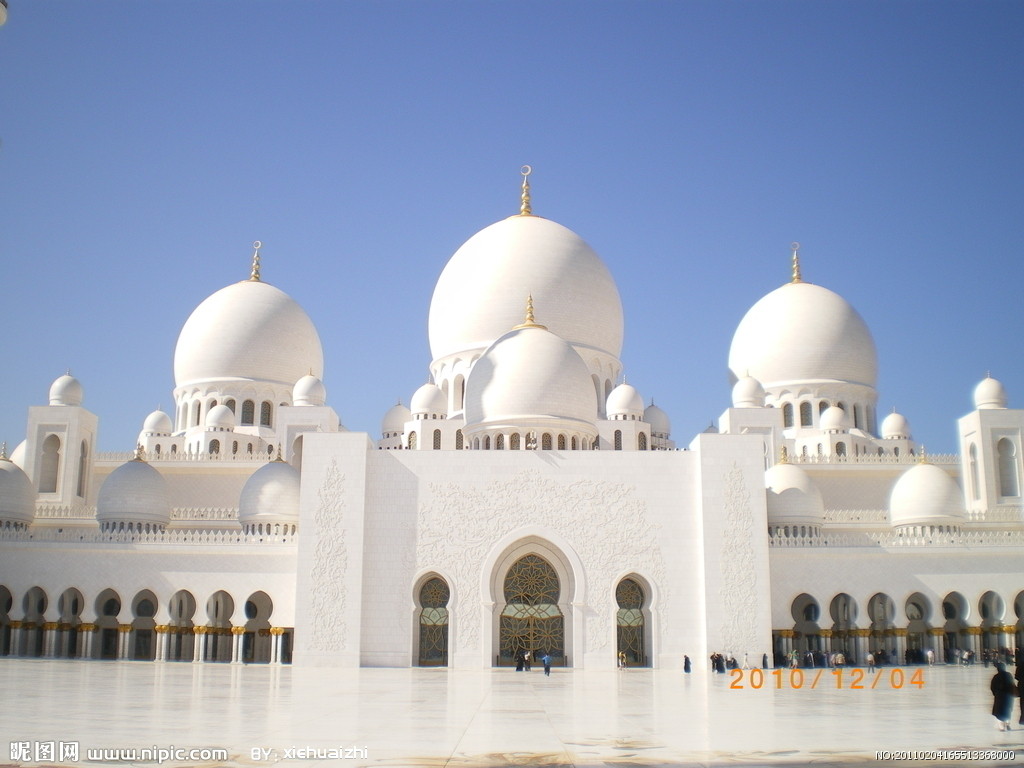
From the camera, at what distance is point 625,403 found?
22.7 m

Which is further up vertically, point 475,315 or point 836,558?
point 475,315

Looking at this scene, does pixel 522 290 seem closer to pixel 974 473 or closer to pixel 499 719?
pixel 974 473

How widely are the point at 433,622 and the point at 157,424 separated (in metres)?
10.7

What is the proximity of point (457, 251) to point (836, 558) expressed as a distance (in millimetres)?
11227

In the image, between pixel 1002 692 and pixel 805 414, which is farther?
pixel 805 414

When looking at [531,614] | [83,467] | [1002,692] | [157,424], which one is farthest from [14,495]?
[1002,692]

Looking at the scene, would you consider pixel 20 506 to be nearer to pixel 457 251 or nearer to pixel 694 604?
pixel 457 251

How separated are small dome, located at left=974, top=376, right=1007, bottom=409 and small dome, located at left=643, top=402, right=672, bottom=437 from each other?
22.4 feet

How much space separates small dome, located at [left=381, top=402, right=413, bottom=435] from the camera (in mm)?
25141

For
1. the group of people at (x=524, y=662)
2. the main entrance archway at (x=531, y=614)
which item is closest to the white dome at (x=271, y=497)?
the main entrance archway at (x=531, y=614)

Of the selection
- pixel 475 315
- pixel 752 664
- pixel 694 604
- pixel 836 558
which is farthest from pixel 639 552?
pixel 475 315

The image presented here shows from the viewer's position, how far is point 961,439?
78.6 ft

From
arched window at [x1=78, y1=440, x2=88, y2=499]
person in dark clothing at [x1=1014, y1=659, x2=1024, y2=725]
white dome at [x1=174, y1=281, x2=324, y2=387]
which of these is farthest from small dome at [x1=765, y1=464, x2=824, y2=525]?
arched window at [x1=78, y1=440, x2=88, y2=499]

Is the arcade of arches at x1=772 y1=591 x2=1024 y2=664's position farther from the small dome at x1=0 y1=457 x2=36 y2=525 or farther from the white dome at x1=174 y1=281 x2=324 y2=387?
the small dome at x1=0 y1=457 x2=36 y2=525
